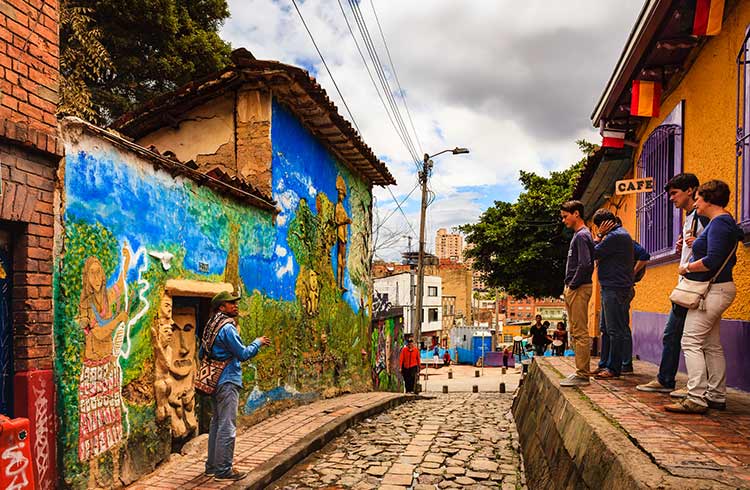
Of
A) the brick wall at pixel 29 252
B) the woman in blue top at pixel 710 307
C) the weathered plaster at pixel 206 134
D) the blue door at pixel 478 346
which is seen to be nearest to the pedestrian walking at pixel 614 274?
the woman in blue top at pixel 710 307

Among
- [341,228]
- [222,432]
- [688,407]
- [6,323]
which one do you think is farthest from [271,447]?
[341,228]

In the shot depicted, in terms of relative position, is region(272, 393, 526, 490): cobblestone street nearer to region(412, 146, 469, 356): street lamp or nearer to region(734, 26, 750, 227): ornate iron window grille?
region(734, 26, 750, 227): ornate iron window grille

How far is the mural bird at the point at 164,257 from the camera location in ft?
18.2

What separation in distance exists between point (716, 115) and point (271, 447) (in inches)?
241

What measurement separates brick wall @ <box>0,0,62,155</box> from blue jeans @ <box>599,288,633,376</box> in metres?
5.37

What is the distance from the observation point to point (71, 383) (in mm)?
4328

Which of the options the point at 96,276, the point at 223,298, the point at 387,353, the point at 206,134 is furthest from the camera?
the point at 387,353

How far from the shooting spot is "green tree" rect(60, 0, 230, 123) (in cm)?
1565

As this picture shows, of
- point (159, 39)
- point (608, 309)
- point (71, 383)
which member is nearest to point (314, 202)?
point (608, 309)

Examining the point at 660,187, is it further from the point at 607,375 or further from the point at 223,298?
the point at 223,298

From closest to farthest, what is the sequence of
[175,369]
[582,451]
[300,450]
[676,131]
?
[582,451]
[175,369]
[300,450]
[676,131]

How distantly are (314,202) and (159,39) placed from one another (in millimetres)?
9480

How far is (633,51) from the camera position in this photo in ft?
22.9

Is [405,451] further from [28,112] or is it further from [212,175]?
[28,112]
